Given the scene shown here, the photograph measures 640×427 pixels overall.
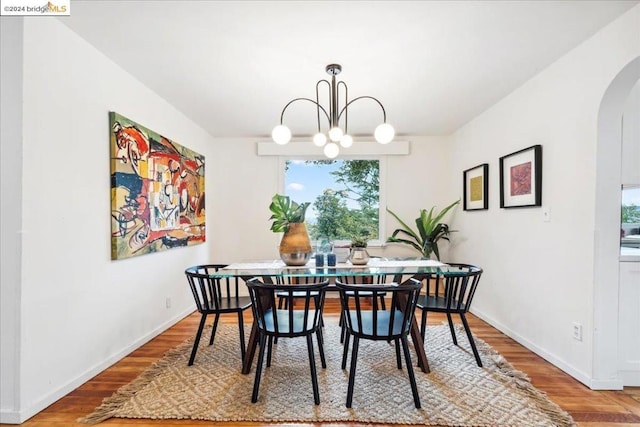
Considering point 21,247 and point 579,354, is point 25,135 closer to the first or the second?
point 21,247

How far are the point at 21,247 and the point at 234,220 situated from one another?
2.87m

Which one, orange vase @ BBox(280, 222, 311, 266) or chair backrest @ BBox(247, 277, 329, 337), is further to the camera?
orange vase @ BBox(280, 222, 311, 266)

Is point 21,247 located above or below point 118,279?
above

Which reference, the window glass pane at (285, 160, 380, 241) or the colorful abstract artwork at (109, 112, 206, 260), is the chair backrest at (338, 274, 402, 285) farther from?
the colorful abstract artwork at (109, 112, 206, 260)

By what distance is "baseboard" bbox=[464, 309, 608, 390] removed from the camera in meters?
2.06

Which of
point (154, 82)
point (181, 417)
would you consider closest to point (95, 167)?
point (154, 82)

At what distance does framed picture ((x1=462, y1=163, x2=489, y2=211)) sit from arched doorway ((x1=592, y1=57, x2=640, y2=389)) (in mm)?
1391

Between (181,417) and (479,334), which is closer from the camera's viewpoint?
(181,417)

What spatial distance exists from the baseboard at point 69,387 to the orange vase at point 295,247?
1.51 meters

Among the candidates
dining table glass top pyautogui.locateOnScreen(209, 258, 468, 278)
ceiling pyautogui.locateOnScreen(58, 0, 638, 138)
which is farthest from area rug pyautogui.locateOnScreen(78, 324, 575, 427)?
ceiling pyautogui.locateOnScreen(58, 0, 638, 138)

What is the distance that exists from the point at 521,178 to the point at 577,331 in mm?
1318

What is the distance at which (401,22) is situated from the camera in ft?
6.35

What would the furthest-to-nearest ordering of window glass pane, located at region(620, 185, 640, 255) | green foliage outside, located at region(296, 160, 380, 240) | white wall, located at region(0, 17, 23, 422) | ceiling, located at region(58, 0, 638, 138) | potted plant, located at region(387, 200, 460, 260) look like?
1. green foliage outside, located at region(296, 160, 380, 240)
2. potted plant, located at region(387, 200, 460, 260)
3. window glass pane, located at region(620, 185, 640, 255)
4. ceiling, located at region(58, 0, 638, 138)
5. white wall, located at region(0, 17, 23, 422)

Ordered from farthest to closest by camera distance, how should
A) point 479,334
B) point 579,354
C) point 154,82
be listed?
point 479,334, point 154,82, point 579,354
